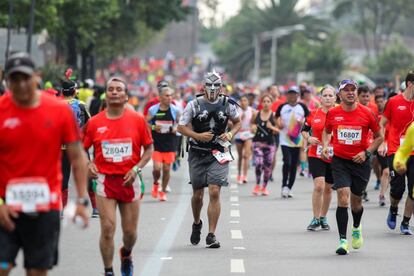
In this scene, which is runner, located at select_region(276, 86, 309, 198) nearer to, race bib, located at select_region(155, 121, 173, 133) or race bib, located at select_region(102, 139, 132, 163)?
race bib, located at select_region(155, 121, 173, 133)

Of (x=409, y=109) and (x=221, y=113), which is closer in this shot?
(x=221, y=113)

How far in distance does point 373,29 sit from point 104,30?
71.3 meters

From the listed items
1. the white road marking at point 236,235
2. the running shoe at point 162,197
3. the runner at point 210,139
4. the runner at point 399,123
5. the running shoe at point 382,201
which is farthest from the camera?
the running shoe at point 162,197

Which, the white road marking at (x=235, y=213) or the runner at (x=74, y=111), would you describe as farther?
the white road marking at (x=235, y=213)

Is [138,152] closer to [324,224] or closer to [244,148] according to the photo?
[324,224]

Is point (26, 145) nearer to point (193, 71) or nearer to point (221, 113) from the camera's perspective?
point (221, 113)

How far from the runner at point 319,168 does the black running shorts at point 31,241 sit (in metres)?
7.45

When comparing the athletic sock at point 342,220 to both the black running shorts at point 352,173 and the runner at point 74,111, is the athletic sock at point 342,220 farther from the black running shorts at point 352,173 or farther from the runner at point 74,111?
the runner at point 74,111

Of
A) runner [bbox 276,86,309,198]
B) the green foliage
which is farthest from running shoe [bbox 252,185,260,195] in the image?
the green foliage

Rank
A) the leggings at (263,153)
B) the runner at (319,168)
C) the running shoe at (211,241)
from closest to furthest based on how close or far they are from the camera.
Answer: the running shoe at (211,241)
the runner at (319,168)
the leggings at (263,153)

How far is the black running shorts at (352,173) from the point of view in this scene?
13476mm

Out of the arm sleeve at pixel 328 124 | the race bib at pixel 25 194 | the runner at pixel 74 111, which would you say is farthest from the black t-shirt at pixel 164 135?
the race bib at pixel 25 194

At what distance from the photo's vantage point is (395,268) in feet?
40.9

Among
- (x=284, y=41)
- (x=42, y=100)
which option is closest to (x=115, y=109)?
(x=42, y=100)
